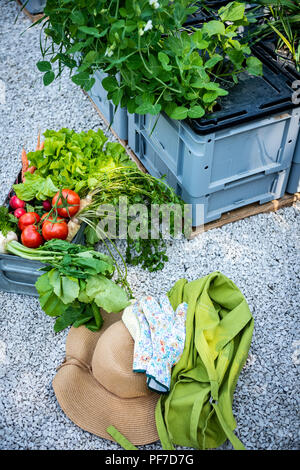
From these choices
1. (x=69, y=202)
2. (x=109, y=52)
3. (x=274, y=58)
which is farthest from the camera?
(x=274, y=58)

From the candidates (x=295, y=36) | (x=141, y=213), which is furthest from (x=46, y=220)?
(x=295, y=36)

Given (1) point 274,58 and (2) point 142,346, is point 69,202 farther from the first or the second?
(1) point 274,58

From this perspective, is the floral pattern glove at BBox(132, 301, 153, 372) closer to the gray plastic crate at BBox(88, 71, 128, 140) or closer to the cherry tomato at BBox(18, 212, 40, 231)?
the cherry tomato at BBox(18, 212, 40, 231)

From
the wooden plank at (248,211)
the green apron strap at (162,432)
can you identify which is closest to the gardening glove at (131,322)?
the green apron strap at (162,432)

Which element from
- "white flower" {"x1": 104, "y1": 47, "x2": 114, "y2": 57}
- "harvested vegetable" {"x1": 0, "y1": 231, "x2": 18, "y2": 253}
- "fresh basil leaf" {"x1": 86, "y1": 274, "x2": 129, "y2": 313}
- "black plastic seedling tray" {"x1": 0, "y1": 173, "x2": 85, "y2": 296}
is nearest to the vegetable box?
"white flower" {"x1": 104, "y1": 47, "x2": 114, "y2": 57}

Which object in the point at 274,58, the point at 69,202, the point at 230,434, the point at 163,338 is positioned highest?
the point at 274,58

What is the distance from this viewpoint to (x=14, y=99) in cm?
395

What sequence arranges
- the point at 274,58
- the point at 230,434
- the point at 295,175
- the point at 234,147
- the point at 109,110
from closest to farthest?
the point at 230,434, the point at 234,147, the point at 274,58, the point at 295,175, the point at 109,110

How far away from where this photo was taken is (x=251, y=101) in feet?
8.82

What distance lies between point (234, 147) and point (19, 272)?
1.29 meters

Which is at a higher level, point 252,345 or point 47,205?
point 47,205

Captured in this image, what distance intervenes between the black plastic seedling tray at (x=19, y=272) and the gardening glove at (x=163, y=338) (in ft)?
1.84

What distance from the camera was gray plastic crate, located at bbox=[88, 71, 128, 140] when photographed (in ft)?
11.1

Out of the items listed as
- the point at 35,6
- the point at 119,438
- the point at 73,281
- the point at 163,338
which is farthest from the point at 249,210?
the point at 35,6
